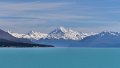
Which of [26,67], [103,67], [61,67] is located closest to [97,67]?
[103,67]

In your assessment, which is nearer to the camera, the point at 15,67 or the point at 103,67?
the point at 15,67

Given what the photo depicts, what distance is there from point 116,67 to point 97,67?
3.76 metres

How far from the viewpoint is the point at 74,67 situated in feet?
248

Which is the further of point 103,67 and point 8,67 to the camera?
point 103,67

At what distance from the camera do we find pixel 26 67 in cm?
7394

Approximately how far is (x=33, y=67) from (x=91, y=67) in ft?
32.3

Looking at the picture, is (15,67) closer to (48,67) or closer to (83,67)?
(48,67)

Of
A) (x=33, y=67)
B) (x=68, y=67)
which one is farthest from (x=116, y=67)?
(x=33, y=67)

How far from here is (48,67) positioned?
7456 centimetres

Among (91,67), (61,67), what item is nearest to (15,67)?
(61,67)

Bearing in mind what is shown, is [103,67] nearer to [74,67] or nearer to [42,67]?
[74,67]

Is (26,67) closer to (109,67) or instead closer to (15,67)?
(15,67)

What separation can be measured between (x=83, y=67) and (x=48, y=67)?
19.8 ft

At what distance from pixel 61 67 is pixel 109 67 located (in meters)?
8.51
